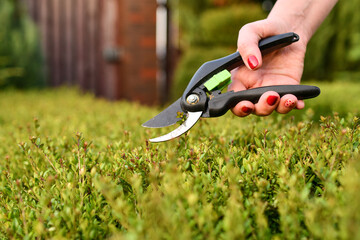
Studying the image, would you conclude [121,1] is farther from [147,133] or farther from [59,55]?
[147,133]

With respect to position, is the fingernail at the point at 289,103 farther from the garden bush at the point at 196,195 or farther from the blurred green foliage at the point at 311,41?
the blurred green foliage at the point at 311,41

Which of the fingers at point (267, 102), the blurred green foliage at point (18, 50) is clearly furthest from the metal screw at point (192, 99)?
the blurred green foliage at point (18, 50)

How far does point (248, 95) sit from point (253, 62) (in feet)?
0.60

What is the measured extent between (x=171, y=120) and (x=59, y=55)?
24.8 ft

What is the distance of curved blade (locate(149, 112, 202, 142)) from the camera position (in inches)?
71.4

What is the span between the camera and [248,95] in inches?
76.4

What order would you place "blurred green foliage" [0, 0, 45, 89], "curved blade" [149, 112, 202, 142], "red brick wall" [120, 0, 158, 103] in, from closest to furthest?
1. "curved blade" [149, 112, 202, 142]
2. "red brick wall" [120, 0, 158, 103]
3. "blurred green foliage" [0, 0, 45, 89]

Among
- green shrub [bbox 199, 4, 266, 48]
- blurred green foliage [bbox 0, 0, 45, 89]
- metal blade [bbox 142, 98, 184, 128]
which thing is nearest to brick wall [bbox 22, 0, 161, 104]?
blurred green foliage [bbox 0, 0, 45, 89]

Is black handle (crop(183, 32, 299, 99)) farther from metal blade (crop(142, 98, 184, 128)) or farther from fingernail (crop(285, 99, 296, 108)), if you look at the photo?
fingernail (crop(285, 99, 296, 108))

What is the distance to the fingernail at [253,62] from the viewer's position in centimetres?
195

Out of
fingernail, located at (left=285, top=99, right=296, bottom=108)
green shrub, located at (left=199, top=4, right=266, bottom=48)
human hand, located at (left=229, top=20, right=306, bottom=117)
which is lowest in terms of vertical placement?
fingernail, located at (left=285, top=99, right=296, bottom=108)

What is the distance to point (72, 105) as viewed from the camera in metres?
5.28

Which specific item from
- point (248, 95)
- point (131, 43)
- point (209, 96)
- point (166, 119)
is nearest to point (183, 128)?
point (166, 119)

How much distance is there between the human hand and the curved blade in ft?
0.72
